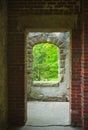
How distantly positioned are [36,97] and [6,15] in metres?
4.81

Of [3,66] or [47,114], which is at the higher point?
[3,66]

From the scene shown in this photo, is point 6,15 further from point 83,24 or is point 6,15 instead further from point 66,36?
point 66,36

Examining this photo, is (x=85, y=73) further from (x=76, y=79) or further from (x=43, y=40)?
(x=43, y=40)

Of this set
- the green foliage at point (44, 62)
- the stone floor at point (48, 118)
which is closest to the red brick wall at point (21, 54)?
the stone floor at point (48, 118)

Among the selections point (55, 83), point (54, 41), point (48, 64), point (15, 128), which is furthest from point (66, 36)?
point (15, 128)

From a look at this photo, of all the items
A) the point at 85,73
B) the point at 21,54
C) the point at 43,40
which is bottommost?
the point at 85,73

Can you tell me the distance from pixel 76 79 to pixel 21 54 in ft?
4.49

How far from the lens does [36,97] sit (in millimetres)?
10688

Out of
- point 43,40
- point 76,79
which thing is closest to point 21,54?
point 76,79

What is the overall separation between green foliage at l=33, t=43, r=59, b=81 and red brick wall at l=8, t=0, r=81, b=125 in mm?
6131

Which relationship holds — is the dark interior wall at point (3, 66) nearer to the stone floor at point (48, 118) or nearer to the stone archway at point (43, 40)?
the stone floor at point (48, 118)

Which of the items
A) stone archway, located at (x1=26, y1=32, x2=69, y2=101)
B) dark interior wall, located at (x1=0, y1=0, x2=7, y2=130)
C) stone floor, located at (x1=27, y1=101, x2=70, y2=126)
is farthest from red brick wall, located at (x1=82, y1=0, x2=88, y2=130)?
stone archway, located at (x1=26, y1=32, x2=69, y2=101)

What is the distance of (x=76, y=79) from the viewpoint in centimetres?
673

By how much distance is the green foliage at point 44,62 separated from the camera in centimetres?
→ 1314
